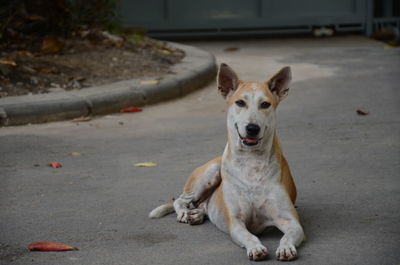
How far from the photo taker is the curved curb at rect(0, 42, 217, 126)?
8.56 metres

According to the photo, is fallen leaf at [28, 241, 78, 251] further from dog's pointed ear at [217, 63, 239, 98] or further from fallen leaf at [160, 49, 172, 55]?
fallen leaf at [160, 49, 172, 55]

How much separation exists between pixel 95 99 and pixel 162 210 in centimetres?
400

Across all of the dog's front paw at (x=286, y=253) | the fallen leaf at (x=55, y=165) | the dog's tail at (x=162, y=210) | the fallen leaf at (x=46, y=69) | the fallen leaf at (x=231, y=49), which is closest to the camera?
the dog's front paw at (x=286, y=253)

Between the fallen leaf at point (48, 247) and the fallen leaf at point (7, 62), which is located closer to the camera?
the fallen leaf at point (48, 247)

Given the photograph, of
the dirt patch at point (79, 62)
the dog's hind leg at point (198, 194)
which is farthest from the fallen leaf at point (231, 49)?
the dog's hind leg at point (198, 194)

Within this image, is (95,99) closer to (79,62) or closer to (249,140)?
(79,62)

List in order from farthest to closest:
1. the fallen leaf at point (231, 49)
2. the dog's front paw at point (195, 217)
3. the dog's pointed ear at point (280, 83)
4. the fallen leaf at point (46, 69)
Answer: the fallen leaf at point (231, 49)
the fallen leaf at point (46, 69)
the dog's front paw at point (195, 217)
the dog's pointed ear at point (280, 83)

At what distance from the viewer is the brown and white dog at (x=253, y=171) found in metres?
4.66

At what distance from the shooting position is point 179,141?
7.72 metres

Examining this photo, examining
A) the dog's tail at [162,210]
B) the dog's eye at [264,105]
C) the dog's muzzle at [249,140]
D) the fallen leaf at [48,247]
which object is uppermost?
→ the dog's eye at [264,105]

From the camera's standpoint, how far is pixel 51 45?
11.1m

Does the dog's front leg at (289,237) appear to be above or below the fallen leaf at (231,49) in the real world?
above

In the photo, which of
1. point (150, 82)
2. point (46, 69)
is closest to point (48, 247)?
point (150, 82)

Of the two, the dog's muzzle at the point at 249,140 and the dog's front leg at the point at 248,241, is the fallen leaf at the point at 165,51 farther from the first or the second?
the dog's front leg at the point at 248,241
